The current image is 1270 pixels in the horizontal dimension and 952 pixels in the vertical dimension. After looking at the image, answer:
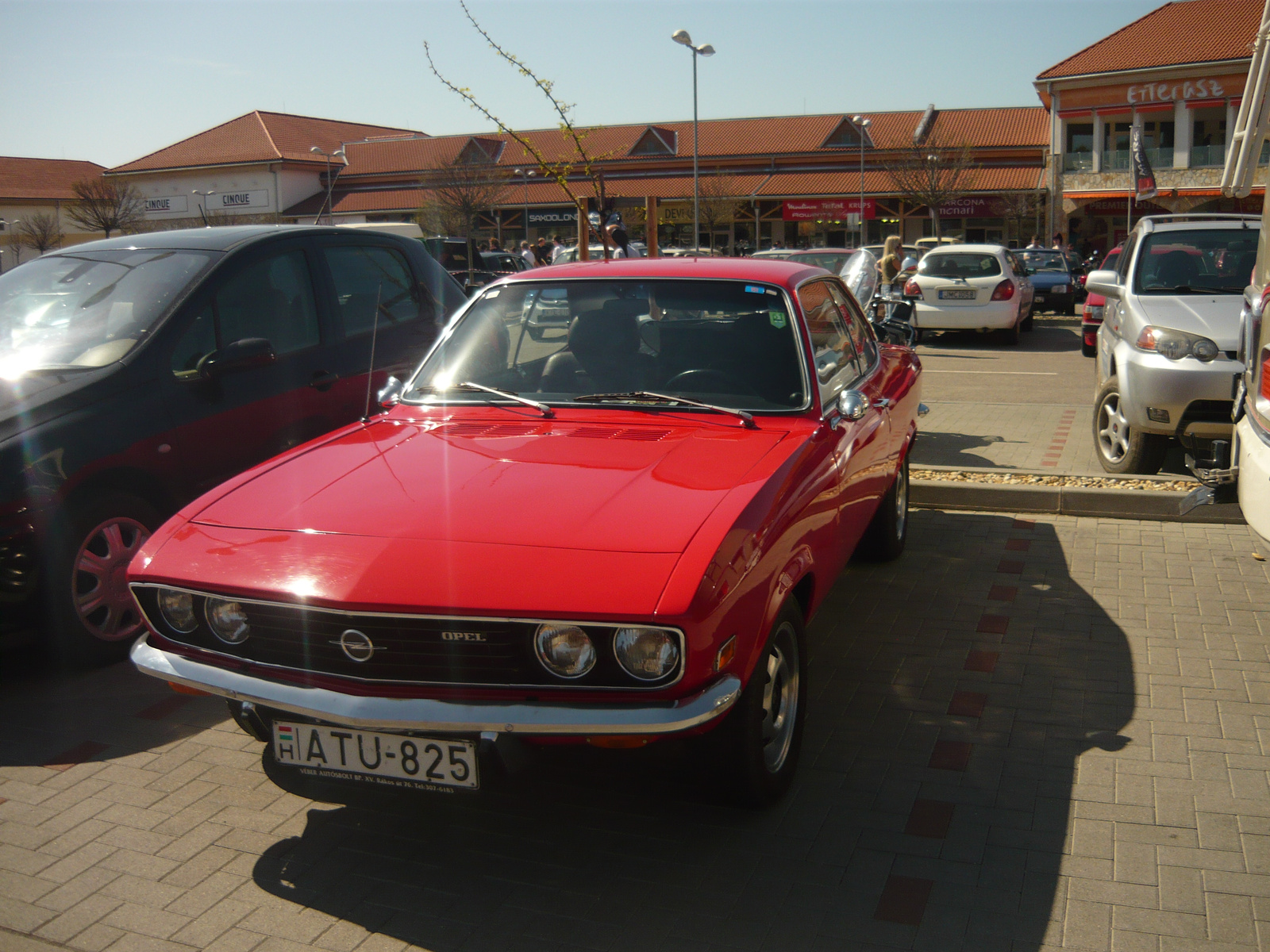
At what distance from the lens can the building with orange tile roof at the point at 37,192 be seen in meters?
60.8

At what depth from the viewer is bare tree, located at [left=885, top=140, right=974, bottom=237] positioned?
45594 mm

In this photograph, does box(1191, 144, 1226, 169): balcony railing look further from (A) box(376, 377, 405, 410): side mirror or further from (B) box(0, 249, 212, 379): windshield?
(A) box(376, 377, 405, 410): side mirror

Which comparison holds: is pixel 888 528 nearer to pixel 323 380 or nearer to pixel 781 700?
pixel 781 700

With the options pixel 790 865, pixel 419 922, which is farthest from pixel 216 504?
pixel 790 865

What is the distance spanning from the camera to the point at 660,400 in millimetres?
4195

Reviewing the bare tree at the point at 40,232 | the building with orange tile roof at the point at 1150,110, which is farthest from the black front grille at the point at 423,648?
the bare tree at the point at 40,232

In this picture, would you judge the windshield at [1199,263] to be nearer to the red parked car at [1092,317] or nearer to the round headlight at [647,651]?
the red parked car at [1092,317]

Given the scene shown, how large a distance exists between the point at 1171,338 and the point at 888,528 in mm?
2973

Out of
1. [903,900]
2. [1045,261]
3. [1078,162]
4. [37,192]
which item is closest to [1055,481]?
[903,900]

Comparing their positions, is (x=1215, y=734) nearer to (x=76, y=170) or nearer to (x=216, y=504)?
(x=216, y=504)

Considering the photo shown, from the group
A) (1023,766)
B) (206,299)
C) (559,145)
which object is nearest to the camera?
(1023,766)

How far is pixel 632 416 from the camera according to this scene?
416cm

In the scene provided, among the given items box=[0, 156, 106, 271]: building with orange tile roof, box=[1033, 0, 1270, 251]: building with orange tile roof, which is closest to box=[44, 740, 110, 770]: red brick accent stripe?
box=[1033, 0, 1270, 251]: building with orange tile roof

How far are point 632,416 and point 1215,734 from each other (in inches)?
96.0
